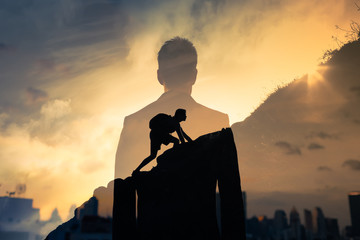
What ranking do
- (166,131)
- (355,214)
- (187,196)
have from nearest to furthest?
1. (187,196)
2. (166,131)
3. (355,214)

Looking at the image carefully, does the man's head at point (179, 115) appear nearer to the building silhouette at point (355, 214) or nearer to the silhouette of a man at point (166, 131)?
the silhouette of a man at point (166, 131)

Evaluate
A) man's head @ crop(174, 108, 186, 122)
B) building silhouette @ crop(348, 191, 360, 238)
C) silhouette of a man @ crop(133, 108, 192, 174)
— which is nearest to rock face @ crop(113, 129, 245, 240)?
silhouette of a man @ crop(133, 108, 192, 174)

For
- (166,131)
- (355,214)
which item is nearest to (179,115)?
(166,131)

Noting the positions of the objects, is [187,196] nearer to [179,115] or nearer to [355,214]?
[179,115]

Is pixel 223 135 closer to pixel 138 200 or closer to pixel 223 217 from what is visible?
pixel 223 217

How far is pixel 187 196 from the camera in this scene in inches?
269

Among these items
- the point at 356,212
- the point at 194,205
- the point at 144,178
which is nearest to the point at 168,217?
the point at 194,205

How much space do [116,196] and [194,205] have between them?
2029 mm

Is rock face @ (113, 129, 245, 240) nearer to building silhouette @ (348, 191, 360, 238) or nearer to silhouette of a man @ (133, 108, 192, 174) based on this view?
silhouette of a man @ (133, 108, 192, 174)

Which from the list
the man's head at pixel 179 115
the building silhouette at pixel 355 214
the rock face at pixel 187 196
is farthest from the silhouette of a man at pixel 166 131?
the building silhouette at pixel 355 214

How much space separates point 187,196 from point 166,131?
1702 millimetres

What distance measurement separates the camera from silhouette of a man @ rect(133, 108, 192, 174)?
297 inches

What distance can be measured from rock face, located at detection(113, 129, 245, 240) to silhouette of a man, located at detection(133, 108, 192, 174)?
293 mm

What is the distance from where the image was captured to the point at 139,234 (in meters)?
7.07
